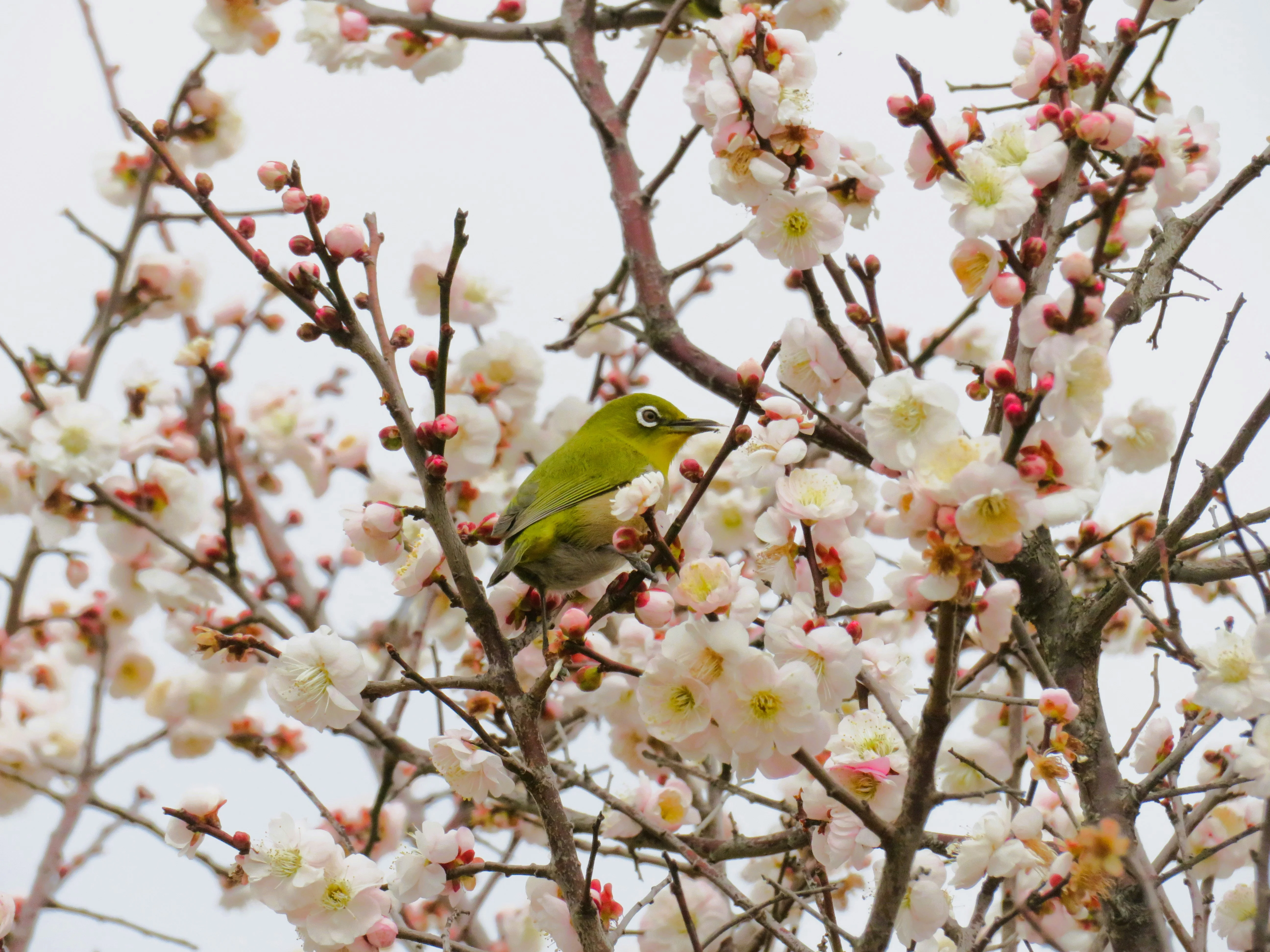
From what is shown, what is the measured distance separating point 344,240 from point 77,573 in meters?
3.52

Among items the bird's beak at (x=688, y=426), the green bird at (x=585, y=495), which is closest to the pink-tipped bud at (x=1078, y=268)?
the green bird at (x=585, y=495)

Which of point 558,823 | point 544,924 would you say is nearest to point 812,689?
point 558,823

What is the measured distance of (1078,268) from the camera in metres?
1.56

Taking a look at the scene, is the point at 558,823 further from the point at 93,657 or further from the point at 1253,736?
the point at 93,657

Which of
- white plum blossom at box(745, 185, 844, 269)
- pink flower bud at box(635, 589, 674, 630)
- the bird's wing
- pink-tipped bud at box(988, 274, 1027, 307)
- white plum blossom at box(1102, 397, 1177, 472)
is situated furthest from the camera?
A: the bird's wing

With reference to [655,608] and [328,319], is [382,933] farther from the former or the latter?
[328,319]

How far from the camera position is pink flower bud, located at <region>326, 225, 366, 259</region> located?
2184mm

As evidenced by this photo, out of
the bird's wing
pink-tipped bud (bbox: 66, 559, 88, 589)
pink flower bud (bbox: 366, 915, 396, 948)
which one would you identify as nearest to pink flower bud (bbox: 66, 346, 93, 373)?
pink-tipped bud (bbox: 66, 559, 88, 589)

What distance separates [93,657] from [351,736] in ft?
7.78

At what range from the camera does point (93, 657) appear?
5727 millimetres

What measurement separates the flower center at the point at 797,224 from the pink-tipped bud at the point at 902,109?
1.07 feet

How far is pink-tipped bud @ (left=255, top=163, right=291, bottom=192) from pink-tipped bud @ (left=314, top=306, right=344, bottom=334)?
292mm

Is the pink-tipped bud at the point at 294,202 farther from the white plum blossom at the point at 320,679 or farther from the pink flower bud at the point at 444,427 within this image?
the white plum blossom at the point at 320,679

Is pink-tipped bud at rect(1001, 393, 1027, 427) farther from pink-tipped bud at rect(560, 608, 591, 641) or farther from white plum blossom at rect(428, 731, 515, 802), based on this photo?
white plum blossom at rect(428, 731, 515, 802)
